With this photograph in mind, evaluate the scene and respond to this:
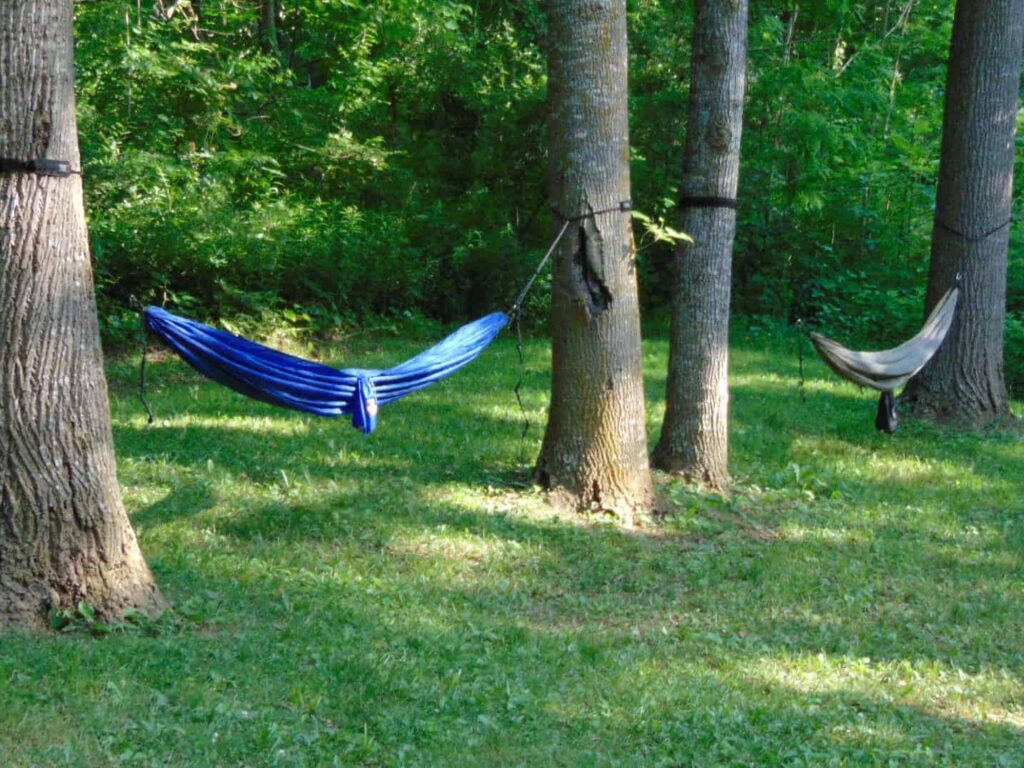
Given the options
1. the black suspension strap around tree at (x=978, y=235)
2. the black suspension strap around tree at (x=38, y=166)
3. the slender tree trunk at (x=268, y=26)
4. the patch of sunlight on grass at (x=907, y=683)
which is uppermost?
Result: the slender tree trunk at (x=268, y=26)

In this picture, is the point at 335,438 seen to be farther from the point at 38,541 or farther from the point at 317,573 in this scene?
the point at 38,541

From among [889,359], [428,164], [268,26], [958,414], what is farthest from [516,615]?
[268,26]

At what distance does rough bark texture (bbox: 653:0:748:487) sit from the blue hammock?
1680mm

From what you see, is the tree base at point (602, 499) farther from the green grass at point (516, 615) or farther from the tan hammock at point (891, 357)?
the tan hammock at point (891, 357)

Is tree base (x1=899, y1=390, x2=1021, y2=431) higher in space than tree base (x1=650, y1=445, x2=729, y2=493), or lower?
higher

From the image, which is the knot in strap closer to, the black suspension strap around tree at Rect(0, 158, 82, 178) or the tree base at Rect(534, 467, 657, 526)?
the tree base at Rect(534, 467, 657, 526)

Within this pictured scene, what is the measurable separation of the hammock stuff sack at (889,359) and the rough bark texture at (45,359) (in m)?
4.52

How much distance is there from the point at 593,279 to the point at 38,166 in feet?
9.95

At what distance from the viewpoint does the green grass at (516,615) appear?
4.13 metres

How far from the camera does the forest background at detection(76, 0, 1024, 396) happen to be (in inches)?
460

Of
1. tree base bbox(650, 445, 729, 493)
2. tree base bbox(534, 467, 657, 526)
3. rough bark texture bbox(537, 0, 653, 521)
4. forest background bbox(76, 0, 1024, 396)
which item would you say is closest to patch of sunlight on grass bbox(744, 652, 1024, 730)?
tree base bbox(534, 467, 657, 526)

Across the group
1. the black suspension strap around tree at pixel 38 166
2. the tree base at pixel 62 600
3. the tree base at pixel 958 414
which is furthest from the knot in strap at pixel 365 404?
the tree base at pixel 958 414

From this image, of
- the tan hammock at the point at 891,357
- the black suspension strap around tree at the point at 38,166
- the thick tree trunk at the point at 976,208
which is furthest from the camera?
the thick tree trunk at the point at 976,208

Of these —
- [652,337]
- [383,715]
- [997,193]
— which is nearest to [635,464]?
[383,715]
